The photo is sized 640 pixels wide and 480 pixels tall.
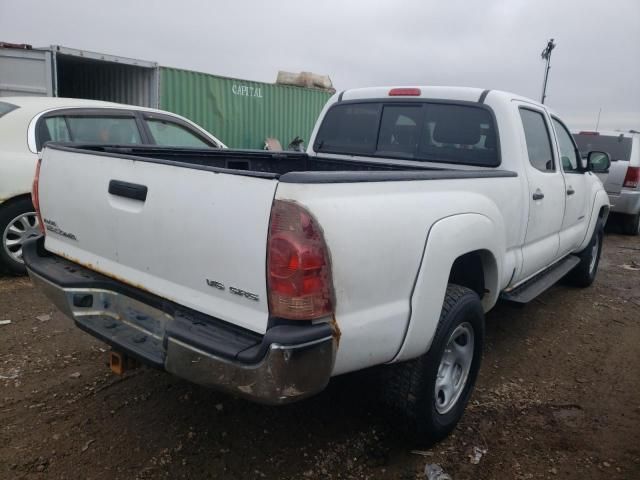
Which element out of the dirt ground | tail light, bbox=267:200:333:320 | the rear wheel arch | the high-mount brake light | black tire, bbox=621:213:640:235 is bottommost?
the dirt ground

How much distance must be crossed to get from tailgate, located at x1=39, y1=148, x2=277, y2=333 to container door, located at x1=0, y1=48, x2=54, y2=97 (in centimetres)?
736

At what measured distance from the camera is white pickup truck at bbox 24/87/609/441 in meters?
1.87

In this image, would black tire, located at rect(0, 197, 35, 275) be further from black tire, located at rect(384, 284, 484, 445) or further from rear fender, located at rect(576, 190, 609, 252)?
rear fender, located at rect(576, 190, 609, 252)

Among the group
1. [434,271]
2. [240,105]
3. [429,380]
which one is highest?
[240,105]

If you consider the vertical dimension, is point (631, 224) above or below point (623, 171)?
below

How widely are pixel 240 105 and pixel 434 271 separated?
1125 cm

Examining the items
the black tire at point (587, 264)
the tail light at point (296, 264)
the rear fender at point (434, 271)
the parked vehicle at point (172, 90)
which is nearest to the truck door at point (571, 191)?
the black tire at point (587, 264)

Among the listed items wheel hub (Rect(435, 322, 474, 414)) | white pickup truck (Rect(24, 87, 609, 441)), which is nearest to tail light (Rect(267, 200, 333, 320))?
white pickup truck (Rect(24, 87, 609, 441))

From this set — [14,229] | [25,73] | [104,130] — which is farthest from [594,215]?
[25,73]

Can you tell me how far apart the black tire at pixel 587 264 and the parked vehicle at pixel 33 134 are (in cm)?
485

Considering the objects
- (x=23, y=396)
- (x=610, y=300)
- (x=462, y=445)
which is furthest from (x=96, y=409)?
(x=610, y=300)

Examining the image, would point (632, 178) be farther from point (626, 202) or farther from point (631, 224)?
point (631, 224)

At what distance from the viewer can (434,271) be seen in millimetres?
2324

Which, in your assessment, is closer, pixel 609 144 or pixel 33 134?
pixel 33 134
